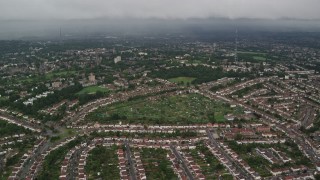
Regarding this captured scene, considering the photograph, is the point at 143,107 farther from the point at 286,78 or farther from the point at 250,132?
the point at 286,78

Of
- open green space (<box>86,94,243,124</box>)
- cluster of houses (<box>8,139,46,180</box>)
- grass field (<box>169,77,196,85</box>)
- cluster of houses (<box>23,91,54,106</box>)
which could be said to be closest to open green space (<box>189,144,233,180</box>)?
open green space (<box>86,94,243,124</box>)

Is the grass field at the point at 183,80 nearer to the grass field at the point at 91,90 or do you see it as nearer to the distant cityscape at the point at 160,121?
the distant cityscape at the point at 160,121

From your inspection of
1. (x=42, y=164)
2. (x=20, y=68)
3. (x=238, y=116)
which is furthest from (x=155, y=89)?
(x=20, y=68)

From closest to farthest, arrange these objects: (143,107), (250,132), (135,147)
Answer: (135,147) < (250,132) < (143,107)

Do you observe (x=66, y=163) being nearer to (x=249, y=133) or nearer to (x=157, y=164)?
(x=157, y=164)

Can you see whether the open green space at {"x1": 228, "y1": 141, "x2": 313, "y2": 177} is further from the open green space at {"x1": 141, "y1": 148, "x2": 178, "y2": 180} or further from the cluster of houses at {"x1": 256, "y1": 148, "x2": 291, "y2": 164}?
the open green space at {"x1": 141, "y1": 148, "x2": 178, "y2": 180}

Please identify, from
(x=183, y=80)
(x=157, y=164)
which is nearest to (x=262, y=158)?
(x=157, y=164)
